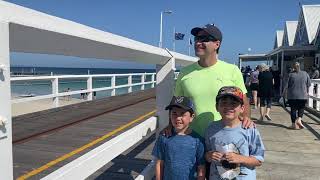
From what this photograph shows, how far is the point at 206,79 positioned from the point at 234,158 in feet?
2.17

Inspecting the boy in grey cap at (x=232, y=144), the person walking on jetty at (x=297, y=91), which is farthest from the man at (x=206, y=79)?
the person walking on jetty at (x=297, y=91)

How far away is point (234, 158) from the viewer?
2793 millimetres

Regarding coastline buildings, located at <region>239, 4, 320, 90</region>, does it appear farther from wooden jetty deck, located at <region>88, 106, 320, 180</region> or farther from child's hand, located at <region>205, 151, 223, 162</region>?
child's hand, located at <region>205, 151, 223, 162</region>

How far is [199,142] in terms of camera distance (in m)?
2.91

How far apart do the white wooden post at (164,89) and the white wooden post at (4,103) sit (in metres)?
2.61

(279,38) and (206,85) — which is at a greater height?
(279,38)

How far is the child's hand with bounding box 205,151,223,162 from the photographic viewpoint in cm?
282

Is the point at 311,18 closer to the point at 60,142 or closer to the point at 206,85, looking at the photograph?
the point at 60,142

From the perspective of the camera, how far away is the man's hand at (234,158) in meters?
2.79

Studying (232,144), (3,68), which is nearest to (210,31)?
(232,144)

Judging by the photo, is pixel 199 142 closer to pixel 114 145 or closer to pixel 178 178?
pixel 178 178

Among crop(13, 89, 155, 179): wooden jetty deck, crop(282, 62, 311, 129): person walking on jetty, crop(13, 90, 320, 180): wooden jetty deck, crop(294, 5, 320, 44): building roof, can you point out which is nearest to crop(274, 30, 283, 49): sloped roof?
crop(294, 5, 320, 44): building roof

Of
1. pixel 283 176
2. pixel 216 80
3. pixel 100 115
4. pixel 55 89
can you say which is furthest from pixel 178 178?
pixel 55 89

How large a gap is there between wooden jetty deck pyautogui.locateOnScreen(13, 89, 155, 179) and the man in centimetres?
282
